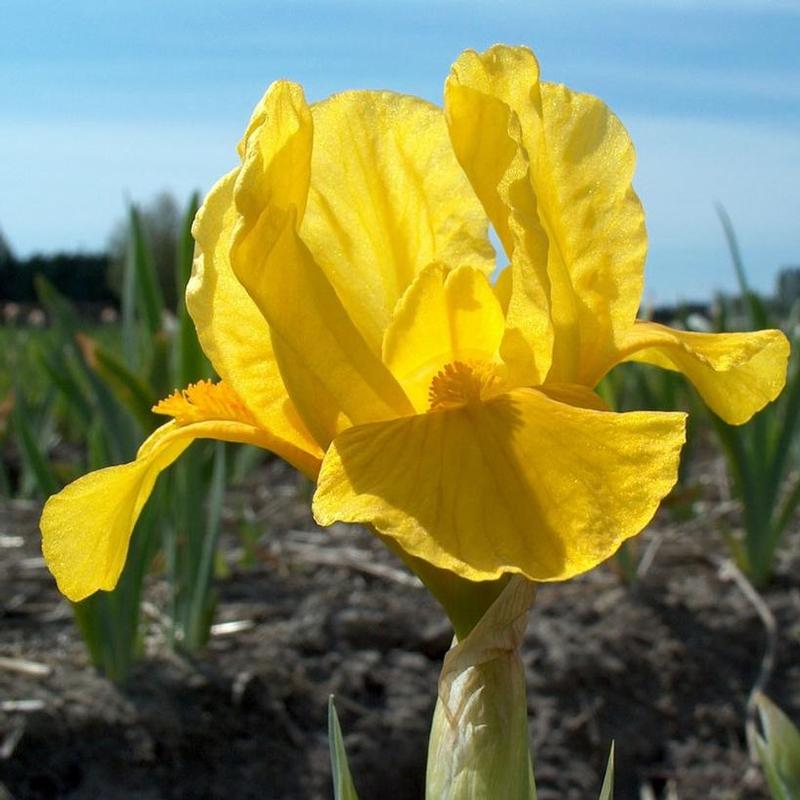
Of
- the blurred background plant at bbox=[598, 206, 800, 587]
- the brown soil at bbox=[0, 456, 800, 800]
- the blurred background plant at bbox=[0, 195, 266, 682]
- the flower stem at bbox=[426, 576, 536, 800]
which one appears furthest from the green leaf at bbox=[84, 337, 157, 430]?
the flower stem at bbox=[426, 576, 536, 800]

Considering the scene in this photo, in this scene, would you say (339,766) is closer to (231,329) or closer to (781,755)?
(231,329)

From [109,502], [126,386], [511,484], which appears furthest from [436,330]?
[126,386]

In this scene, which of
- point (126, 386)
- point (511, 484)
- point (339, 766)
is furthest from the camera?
point (126, 386)

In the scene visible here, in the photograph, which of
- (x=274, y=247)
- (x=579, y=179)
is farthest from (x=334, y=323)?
(x=579, y=179)

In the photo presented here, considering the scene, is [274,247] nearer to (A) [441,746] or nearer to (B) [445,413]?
(B) [445,413]

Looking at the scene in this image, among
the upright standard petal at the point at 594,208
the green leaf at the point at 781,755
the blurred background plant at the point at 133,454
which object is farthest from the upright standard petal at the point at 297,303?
the blurred background plant at the point at 133,454

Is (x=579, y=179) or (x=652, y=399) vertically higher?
(x=579, y=179)

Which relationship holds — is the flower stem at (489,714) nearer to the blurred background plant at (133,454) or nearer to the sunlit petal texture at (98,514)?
the sunlit petal texture at (98,514)
